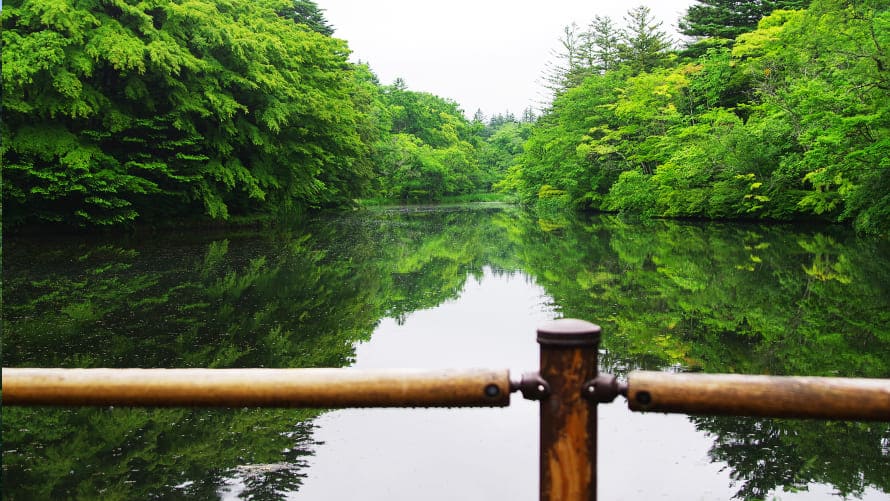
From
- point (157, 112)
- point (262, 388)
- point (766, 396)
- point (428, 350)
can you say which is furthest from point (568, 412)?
point (157, 112)

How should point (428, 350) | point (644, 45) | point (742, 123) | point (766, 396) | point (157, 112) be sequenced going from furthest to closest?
point (644, 45)
point (742, 123)
point (157, 112)
point (428, 350)
point (766, 396)

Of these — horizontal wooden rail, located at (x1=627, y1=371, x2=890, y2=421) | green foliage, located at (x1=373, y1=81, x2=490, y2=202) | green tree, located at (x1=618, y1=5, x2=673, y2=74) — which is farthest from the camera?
green foliage, located at (x1=373, y1=81, x2=490, y2=202)

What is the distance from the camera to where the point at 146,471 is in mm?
3121

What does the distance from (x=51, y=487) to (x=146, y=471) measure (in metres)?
0.40

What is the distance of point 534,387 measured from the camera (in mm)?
1472

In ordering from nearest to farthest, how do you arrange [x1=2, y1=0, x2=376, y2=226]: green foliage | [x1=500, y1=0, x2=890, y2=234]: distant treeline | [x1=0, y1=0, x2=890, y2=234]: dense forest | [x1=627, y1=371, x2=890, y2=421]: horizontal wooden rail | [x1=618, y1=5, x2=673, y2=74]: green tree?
1. [x1=627, y1=371, x2=890, y2=421]: horizontal wooden rail
2. [x1=500, y1=0, x2=890, y2=234]: distant treeline
3. [x1=0, y1=0, x2=890, y2=234]: dense forest
4. [x1=2, y1=0, x2=376, y2=226]: green foliage
5. [x1=618, y1=5, x2=673, y2=74]: green tree

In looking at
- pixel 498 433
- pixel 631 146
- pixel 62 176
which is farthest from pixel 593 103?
pixel 498 433

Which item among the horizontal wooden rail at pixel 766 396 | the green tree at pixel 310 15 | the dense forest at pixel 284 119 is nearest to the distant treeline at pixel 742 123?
the dense forest at pixel 284 119

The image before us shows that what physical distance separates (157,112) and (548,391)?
62.4ft

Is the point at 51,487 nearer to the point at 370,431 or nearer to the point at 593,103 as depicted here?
the point at 370,431

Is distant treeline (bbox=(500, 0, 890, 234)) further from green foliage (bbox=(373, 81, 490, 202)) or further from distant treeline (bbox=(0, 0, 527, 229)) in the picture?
green foliage (bbox=(373, 81, 490, 202))

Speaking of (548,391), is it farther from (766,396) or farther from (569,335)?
(766,396)

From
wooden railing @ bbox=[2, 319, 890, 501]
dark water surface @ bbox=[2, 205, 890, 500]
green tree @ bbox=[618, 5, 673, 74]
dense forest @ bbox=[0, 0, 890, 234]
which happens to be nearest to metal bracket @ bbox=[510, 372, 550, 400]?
wooden railing @ bbox=[2, 319, 890, 501]

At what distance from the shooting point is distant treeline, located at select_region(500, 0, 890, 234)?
12.8 m
